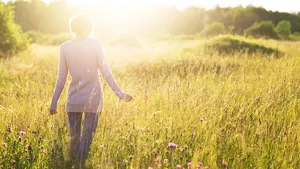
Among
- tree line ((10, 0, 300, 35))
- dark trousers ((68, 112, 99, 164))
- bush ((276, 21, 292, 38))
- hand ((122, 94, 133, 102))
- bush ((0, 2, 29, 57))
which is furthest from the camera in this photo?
tree line ((10, 0, 300, 35))

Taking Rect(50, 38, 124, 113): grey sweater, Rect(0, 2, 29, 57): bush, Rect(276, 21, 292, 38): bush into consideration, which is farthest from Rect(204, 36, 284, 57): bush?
Rect(276, 21, 292, 38): bush

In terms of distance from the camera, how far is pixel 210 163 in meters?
3.08

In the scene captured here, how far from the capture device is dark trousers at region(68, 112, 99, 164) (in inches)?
137

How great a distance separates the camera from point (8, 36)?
A: 51.5 feet

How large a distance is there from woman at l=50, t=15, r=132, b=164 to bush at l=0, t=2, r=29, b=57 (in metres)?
12.6

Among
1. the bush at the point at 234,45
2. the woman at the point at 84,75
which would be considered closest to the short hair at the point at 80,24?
the woman at the point at 84,75

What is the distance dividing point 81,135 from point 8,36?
534 inches

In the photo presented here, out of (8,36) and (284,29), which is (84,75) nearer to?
(8,36)

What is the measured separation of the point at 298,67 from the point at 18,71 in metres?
7.79

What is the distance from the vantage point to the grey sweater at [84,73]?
136 inches

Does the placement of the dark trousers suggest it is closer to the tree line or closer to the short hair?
the short hair

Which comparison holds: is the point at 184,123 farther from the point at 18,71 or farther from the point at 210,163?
the point at 18,71

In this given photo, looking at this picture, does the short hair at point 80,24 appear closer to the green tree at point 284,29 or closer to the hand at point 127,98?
the hand at point 127,98

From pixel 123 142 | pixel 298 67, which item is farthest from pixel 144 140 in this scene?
pixel 298 67
